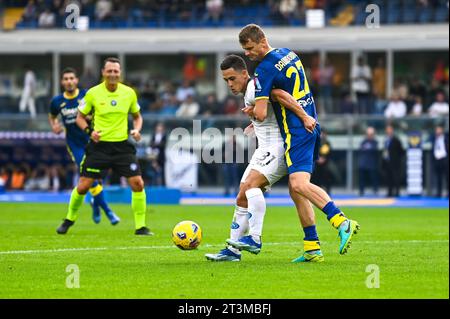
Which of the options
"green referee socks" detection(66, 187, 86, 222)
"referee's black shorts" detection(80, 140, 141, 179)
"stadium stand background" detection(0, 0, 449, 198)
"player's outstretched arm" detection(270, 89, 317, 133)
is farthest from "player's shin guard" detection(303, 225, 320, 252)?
"stadium stand background" detection(0, 0, 449, 198)

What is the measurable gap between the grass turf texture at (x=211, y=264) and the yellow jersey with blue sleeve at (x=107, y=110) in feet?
4.89

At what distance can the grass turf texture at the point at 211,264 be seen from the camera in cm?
962

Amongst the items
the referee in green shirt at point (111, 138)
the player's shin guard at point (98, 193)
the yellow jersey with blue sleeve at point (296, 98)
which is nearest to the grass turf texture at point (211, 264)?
the player's shin guard at point (98, 193)

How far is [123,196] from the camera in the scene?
Answer: 2811 cm

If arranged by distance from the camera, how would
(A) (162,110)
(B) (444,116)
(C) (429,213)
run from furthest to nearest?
(A) (162,110) < (B) (444,116) < (C) (429,213)

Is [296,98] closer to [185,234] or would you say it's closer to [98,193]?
[185,234]

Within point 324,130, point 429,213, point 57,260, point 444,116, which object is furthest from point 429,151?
point 57,260

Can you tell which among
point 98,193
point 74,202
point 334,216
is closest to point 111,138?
point 74,202

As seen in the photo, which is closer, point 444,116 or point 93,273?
point 93,273

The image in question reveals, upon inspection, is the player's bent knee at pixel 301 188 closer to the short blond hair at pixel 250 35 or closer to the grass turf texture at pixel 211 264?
the grass turf texture at pixel 211 264

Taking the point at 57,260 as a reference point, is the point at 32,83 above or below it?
above

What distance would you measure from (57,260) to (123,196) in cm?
1570

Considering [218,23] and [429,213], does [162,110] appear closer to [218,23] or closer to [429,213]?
[218,23]

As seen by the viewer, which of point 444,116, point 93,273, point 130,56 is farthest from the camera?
point 130,56
